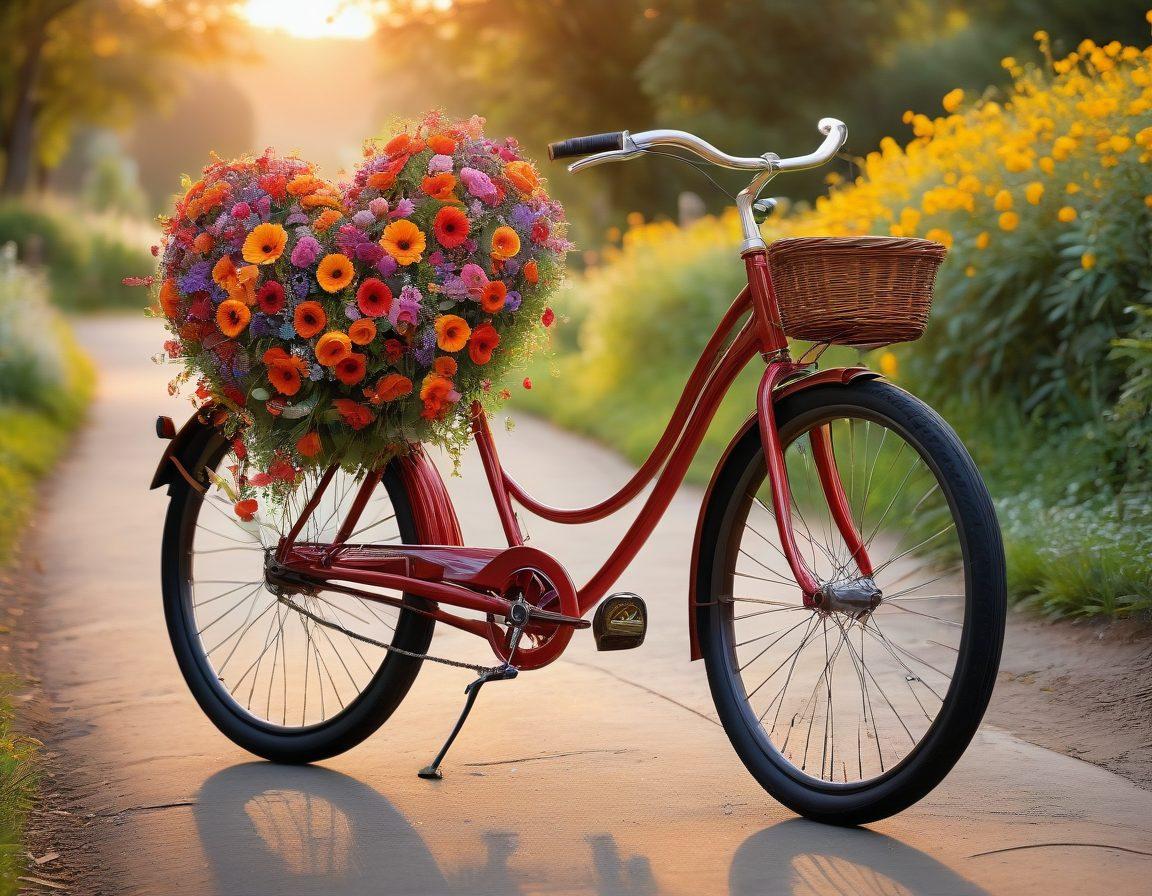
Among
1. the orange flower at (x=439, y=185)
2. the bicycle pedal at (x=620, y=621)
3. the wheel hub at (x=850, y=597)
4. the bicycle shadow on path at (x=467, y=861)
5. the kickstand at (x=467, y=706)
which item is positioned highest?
the orange flower at (x=439, y=185)

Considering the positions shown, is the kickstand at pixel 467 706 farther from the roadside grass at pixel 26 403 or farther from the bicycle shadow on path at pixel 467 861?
the roadside grass at pixel 26 403

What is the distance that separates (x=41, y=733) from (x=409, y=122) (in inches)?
78.1

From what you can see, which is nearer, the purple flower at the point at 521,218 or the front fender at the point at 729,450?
the front fender at the point at 729,450

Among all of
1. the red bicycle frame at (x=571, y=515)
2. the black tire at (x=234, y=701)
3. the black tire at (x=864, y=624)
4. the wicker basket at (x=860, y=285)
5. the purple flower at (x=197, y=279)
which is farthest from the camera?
the black tire at (x=234, y=701)

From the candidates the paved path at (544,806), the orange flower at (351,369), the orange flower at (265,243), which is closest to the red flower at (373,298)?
the orange flower at (351,369)

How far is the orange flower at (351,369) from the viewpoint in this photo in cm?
340

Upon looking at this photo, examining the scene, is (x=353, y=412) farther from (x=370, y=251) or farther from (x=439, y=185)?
(x=439, y=185)

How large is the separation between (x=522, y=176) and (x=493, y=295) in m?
0.32

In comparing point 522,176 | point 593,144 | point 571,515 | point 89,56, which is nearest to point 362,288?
point 522,176

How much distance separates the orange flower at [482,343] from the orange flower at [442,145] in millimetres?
438

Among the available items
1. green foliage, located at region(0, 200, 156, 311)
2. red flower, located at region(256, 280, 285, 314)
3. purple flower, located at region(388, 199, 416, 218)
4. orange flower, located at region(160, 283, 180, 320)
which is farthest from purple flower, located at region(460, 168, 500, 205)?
green foliage, located at region(0, 200, 156, 311)

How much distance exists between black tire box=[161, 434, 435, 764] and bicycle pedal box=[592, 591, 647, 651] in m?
0.48

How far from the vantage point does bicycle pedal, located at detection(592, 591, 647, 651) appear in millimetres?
3385

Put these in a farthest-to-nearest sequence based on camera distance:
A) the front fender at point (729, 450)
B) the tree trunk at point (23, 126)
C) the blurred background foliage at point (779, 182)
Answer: the tree trunk at point (23, 126)
the blurred background foliage at point (779, 182)
the front fender at point (729, 450)
